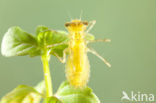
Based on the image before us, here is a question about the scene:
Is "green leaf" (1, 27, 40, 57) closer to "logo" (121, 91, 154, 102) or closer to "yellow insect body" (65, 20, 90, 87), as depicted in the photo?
"yellow insect body" (65, 20, 90, 87)

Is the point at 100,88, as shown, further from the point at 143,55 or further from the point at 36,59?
the point at 36,59

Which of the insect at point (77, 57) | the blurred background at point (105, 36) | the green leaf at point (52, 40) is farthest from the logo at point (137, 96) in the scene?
the green leaf at point (52, 40)

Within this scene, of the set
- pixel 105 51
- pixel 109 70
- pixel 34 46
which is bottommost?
pixel 109 70

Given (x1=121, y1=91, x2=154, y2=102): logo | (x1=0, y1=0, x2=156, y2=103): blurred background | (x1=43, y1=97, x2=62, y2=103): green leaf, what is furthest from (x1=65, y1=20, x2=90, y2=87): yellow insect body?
(x1=121, y1=91, x2=154, y2=102): logo

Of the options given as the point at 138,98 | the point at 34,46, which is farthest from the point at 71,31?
the point at 138,98

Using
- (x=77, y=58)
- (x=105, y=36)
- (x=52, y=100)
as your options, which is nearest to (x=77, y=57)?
(x=77, y=58)

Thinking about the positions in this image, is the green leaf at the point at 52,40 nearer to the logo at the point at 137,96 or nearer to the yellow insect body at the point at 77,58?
the yellow insect body at the point at 77,58

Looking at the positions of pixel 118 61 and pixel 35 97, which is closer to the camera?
pixel 35 97
